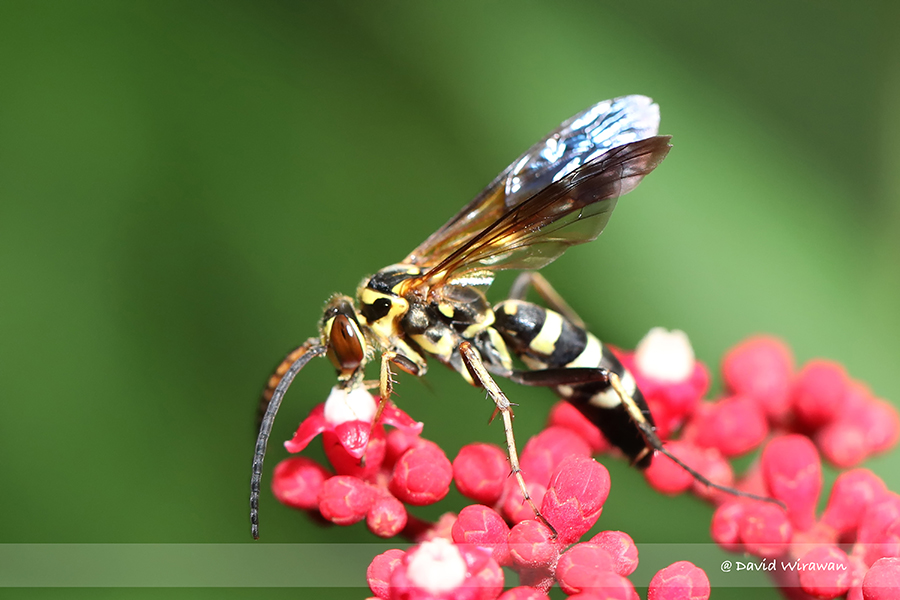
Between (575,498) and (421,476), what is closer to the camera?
(575,498)

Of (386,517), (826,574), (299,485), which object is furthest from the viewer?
(299,485)

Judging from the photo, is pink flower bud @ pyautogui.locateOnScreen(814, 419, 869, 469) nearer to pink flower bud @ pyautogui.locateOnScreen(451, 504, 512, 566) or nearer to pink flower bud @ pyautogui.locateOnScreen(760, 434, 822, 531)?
pink flower bud @ pyautogui.locateOnScreen(760, 434, 822, 531)

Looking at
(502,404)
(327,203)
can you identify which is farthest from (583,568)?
(327,203)

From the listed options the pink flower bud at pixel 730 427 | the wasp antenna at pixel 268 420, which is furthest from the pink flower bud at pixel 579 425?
the wasp antenna at pixel 268 420

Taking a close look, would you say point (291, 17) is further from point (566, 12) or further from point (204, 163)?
point (566, 12)

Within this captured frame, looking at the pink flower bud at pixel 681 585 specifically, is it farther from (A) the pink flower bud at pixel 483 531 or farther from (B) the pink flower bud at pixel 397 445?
(B) the pink flower bud at pixel 397 445

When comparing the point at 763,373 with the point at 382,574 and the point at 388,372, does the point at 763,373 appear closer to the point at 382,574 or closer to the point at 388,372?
the point at 388,372

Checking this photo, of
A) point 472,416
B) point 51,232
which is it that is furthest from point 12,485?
point 472,416
